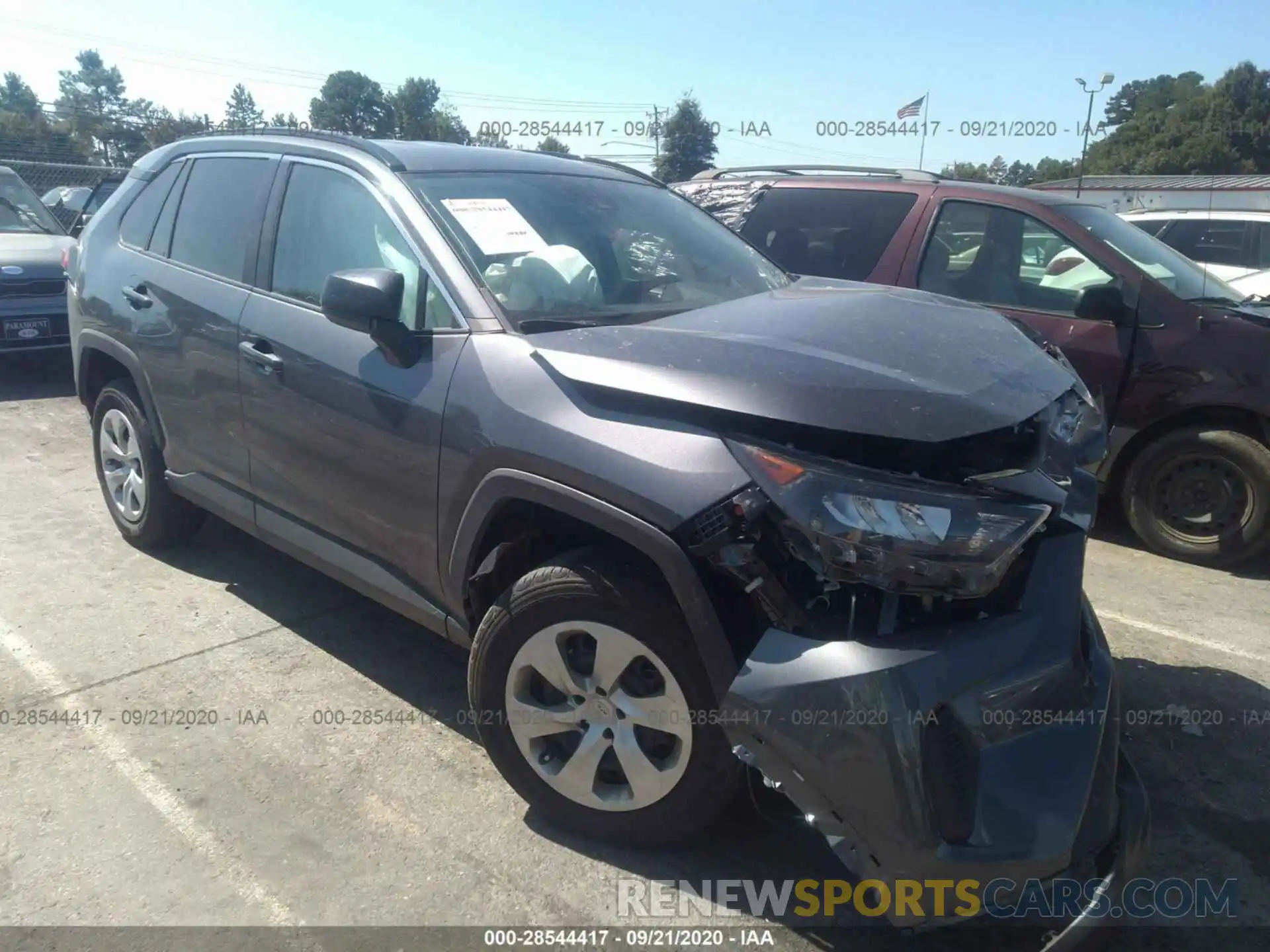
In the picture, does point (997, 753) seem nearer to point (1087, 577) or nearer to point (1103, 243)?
point (1087, 577)

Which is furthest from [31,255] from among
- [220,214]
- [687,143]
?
[687,143]

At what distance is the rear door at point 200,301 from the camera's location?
3785 mm

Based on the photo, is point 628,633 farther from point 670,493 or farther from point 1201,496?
point 1201,496

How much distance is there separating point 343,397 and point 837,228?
12.0 ft

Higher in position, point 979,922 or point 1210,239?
point 1210,239

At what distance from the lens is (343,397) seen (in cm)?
318

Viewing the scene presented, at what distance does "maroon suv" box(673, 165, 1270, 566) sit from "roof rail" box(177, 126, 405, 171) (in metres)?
1.97

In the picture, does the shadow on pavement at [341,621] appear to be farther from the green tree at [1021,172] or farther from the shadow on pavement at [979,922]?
the green tree at [1021,172]

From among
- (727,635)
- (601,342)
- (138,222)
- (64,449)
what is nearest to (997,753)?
(727,635)

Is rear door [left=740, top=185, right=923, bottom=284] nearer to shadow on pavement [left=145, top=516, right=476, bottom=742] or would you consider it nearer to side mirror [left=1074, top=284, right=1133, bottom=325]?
side mirror [left=1074, top=284, right=1133, bottom=325]

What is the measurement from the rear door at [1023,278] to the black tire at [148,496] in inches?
159

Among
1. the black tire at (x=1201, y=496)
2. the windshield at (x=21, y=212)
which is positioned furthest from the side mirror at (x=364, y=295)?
the windshield at (x=21, y=212)

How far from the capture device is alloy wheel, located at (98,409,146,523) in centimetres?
460

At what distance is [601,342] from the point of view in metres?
2.68
